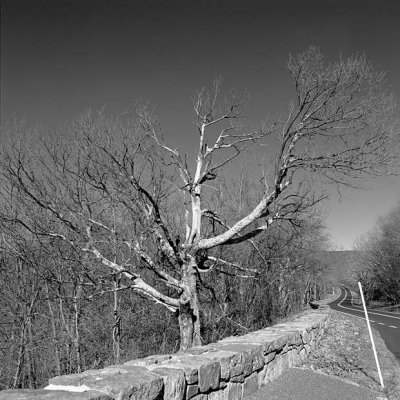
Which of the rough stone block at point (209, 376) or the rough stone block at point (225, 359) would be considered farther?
the rough stone block at point (225, 359)

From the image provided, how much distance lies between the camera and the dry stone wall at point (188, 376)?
9.76 ft

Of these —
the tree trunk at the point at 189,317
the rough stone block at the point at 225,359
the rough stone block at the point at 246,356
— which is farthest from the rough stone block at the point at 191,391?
the tree trunk at the point at 189,317

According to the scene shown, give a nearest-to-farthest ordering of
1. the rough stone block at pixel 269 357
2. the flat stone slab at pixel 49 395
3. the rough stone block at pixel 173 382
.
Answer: the flat stone slab at pixel 49 395 < the rough stone block at pixel 173 382 < the rough stone block at pixel 269 357

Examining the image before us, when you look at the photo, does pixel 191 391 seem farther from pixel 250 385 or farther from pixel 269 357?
pixel 269 357

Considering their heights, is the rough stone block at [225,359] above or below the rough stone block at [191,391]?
above

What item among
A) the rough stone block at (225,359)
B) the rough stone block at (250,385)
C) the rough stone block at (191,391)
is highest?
the rough stone block at (225,359)

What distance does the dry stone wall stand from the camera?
2975 mm

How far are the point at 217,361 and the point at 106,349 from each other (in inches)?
291

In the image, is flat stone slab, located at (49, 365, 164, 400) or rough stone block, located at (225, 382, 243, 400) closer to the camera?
flat stone slab, located at (49, 365, 164, 400)

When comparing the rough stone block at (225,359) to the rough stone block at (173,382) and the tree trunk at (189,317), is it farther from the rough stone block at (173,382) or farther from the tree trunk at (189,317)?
the tree trunk at (189,317)

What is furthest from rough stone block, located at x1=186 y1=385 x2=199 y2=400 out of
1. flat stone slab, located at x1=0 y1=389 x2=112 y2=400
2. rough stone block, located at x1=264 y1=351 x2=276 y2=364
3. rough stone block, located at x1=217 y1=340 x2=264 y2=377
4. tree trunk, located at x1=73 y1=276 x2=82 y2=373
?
tree trunk, located at x1=73 y1=276 x2=82 y2=373

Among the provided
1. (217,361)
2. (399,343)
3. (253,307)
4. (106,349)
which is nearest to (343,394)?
(217,361)

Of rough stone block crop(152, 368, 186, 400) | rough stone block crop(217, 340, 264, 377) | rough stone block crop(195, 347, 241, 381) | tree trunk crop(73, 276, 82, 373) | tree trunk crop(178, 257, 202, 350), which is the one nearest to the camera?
rough stone block crop(152, 368, 186, 400)

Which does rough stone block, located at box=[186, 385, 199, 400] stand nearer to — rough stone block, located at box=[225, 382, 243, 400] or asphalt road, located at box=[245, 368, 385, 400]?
rough stone block, located at box=[225, 382, 243, 400]
